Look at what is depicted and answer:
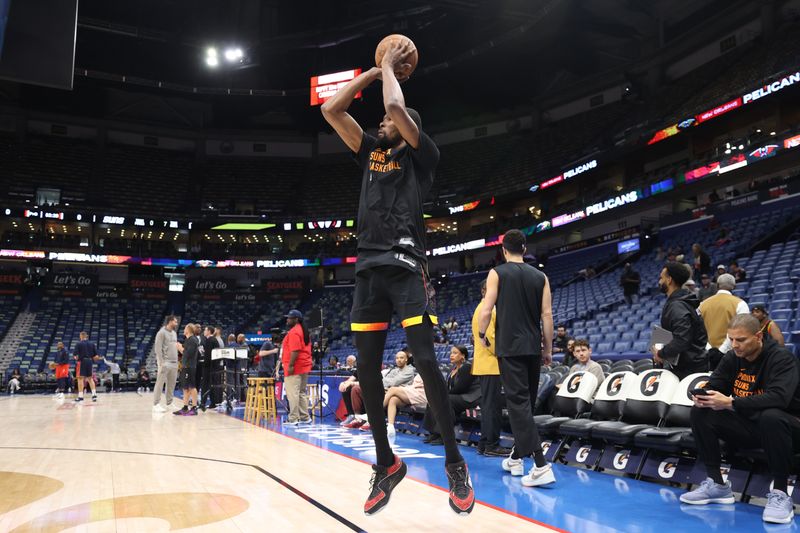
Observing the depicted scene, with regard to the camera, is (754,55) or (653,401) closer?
(653,401)

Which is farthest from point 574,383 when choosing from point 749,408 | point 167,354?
point 167,354

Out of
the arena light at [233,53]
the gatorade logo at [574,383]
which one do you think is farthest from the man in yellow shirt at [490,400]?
the arena light at [233,53]

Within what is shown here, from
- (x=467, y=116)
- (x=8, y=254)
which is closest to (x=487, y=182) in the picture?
(x=467, y=116)

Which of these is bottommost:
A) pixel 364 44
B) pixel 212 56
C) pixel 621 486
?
pixel 621 486

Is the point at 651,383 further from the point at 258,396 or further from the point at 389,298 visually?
the point at 258,396

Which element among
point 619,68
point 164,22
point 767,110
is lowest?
point 767,110

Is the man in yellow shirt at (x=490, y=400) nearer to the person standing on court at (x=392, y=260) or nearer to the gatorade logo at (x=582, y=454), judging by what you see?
the gatorade logo at (x=582, y=454)

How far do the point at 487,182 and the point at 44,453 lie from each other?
26.3m

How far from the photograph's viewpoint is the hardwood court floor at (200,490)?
8.36ft

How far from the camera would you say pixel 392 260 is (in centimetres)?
239

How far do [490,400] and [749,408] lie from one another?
2370 mm

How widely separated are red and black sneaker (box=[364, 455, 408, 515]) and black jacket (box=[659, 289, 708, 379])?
2236 mm

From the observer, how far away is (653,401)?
13.5 ft

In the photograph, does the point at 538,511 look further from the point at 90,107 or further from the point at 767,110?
the point at 90,107
